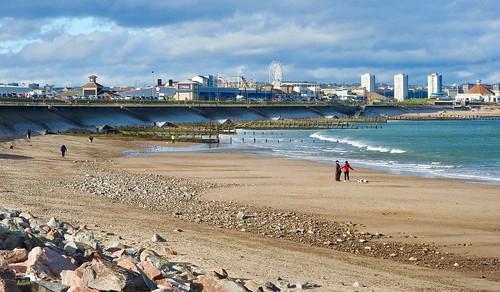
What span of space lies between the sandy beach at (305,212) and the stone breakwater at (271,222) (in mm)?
489

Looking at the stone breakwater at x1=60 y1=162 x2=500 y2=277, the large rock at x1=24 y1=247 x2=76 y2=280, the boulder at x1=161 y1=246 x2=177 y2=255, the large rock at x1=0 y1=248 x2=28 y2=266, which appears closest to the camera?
the large rock at x1=24 y1=247 x2=76 y2=280

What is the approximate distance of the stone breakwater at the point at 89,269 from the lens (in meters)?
8.23

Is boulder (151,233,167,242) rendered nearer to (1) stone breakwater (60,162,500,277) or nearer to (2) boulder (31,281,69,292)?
(1) stone breakwater (60,162,500,277)

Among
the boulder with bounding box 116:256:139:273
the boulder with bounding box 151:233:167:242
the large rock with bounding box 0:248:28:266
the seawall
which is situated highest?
the seawall

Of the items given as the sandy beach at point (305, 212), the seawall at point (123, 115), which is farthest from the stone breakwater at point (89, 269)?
the seawall at point (123, 115)

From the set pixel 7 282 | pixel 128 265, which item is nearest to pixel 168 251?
pixel 128 265

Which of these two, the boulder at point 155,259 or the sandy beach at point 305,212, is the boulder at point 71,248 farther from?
the sandy beach at point 305,212

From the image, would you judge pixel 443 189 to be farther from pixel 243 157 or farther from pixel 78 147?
pixel 78 147

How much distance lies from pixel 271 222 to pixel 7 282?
1228 cm

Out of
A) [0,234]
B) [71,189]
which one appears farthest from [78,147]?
[0,234]

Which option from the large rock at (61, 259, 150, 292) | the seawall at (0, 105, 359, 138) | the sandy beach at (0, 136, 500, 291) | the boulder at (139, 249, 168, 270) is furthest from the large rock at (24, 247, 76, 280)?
the seawall at (0, 105, 359, 138)

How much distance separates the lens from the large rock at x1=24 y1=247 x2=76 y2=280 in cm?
888

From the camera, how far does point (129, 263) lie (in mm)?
9586

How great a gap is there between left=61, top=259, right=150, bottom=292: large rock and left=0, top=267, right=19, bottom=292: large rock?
71 cm
